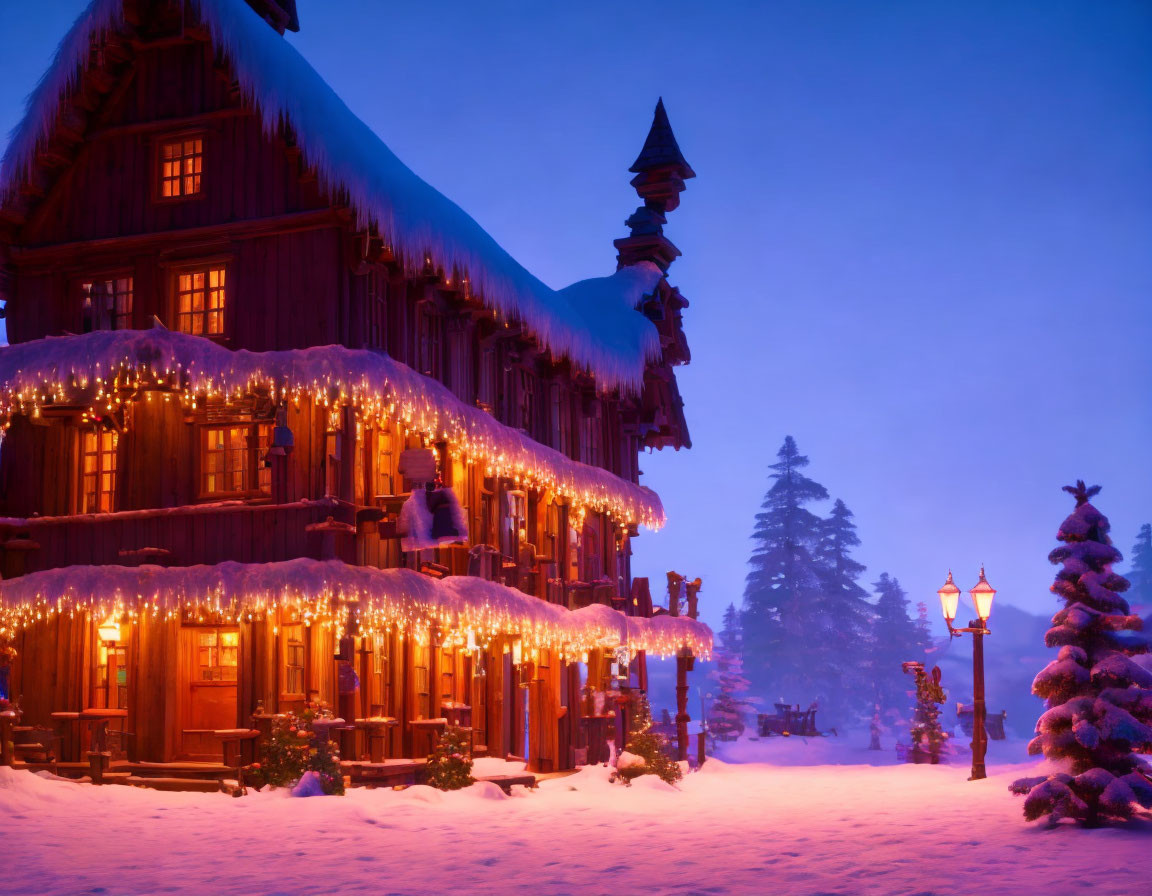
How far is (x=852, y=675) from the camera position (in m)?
68.6

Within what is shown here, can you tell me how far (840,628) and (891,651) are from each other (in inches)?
177

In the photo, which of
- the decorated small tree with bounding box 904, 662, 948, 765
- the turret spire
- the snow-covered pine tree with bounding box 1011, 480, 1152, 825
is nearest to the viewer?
the snow-covered pine tree with bounding box 1011, 480, 1152, 825

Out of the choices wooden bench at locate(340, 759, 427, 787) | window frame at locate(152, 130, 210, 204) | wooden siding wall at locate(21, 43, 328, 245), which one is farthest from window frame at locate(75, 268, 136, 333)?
wooden bench at locate(340, 759, 427, 787)

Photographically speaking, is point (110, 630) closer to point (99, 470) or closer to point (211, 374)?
point (99, 470)

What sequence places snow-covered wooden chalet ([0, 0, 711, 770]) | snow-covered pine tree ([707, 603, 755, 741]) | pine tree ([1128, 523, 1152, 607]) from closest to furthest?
snow-covered wooden chalet ([0, 0, 711, 770])
snow-covered pine tree ([707, 603, 755, 741])
pine tree ([1128, 523, 1152, 607])

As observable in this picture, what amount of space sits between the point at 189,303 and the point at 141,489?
10.5 feet

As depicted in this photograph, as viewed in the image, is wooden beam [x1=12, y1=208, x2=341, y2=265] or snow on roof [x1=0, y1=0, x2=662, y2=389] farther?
wooden beam [x1=12, y1=208, x2=341, y2=265]

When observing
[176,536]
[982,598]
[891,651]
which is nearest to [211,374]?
[176,536]

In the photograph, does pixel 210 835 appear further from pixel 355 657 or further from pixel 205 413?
pixel 205 413

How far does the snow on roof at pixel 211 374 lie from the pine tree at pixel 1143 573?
87.8 metres

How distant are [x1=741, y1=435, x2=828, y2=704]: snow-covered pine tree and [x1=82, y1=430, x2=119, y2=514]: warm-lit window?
160 feet

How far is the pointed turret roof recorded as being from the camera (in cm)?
4122

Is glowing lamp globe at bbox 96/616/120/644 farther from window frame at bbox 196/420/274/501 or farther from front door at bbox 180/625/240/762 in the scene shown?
window frame at bbox 196/420/274/501

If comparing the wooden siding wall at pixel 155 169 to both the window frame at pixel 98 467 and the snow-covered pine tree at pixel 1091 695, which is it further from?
the snow-covered pine tree at pixel 1091 695
